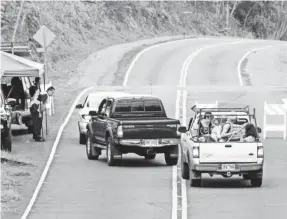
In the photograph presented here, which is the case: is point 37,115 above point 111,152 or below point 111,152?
below

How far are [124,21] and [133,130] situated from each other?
54.3m

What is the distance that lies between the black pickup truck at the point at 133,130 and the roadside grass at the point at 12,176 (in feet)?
6.67

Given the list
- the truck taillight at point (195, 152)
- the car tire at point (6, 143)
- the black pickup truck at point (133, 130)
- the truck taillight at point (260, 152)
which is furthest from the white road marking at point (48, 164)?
the truck taillight at point (260, 152)

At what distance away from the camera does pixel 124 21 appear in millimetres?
80062

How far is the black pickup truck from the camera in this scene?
26.3 m

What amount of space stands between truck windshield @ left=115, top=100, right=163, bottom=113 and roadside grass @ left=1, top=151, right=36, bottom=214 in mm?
2796

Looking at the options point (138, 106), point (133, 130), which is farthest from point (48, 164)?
point (138, 106)

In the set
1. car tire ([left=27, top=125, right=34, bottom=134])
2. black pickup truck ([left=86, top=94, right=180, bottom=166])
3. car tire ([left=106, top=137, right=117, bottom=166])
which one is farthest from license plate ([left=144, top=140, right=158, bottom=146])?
car tire ([left=27, top=125, right=34, bottom=134])

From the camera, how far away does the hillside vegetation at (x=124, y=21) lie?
65688 millimetres

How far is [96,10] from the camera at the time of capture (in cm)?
7894

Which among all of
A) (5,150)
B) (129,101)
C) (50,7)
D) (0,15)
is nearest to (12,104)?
A: (5,150)

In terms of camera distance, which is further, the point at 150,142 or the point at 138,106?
the point at 138,106

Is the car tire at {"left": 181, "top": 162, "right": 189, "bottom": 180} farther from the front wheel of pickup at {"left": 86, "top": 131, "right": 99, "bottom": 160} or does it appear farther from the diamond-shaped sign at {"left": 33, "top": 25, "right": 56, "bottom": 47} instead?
the diamond-shaped sign at {"left": 33, "top": 25, "right": 56, "bottom": 47}

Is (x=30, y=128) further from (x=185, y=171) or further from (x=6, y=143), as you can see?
(x=185, y=171)
